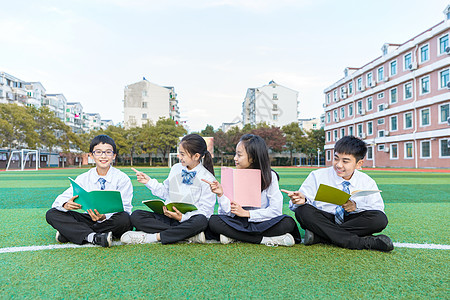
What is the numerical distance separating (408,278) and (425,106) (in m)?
21.9

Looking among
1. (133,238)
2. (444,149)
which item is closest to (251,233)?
(133,238)

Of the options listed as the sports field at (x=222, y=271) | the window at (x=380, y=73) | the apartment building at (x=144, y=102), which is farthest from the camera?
the apartment building at (x=144, y=102)

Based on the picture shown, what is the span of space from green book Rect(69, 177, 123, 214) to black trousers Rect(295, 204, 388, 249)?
4.36 ft

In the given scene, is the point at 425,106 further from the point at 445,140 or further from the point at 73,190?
the point at 73,190

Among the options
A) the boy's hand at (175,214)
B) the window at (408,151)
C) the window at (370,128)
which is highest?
the window at (370,128)

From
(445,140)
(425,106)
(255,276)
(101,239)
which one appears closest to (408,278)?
(255,276)

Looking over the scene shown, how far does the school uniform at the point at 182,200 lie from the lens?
235 centimetres

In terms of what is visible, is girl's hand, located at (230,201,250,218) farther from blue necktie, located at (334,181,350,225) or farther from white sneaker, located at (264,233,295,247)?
blue necktie, located at (334,181,350,225)

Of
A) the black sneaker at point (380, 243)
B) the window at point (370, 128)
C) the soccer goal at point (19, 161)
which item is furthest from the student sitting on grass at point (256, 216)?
the soccer goal at point (19, 161)

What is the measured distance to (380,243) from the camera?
216cm

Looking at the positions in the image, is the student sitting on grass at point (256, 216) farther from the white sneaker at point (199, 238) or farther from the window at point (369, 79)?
the window at point (369, 79)

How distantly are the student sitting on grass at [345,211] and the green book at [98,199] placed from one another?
3.96ft

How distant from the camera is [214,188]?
2283 millimetres

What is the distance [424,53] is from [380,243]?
22155 millimetres
